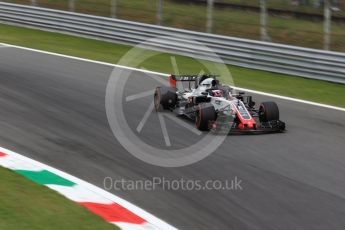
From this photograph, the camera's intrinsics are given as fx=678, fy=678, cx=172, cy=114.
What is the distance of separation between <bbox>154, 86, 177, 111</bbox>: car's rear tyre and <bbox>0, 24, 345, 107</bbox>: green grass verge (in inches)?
143

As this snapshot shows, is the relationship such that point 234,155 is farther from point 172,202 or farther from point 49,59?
point 49,59

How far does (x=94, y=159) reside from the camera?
29.2ft

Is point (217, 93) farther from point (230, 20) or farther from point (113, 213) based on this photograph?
point (230, 20)

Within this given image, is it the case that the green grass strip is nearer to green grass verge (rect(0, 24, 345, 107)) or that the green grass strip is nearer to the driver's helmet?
the driver's helmet

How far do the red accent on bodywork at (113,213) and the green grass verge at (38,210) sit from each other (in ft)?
0.36

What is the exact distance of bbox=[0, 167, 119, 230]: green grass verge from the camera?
245 inches

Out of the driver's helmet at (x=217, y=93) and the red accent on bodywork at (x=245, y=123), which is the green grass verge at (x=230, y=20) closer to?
the driver's helmet at (x=217, y=93)

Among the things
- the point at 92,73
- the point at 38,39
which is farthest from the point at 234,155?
the point at 38,39

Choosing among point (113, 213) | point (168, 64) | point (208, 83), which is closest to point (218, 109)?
point (208, 83)

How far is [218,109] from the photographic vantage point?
10.8 meters

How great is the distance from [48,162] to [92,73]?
280 inches

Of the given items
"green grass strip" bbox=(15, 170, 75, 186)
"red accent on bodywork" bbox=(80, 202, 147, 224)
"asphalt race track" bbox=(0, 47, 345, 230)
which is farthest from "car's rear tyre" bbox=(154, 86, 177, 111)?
"red accent on bodywork" bbox=(80, 202, 147, 224)

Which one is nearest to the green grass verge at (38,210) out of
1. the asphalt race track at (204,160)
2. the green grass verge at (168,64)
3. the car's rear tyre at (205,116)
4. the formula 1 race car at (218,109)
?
the asphalt race track at (204,160)

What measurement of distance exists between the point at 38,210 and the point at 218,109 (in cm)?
474
